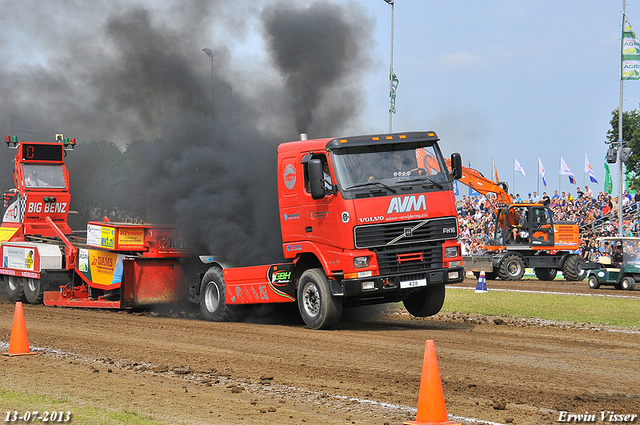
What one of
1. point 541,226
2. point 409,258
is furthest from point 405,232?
point 541,226

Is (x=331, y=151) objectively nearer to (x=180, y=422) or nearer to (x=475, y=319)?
(x=475, y=319)

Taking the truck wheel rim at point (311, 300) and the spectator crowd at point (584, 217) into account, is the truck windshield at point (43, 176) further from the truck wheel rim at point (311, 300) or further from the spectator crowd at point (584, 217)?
the spectator crowd at point (584, 217)

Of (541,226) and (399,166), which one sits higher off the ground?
(399,166)

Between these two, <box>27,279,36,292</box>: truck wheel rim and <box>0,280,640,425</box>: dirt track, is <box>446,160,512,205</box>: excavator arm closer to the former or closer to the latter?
<box>0,280,640,425</box>: dirt track

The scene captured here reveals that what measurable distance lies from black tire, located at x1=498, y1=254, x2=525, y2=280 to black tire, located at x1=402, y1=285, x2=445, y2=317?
17.5 metres

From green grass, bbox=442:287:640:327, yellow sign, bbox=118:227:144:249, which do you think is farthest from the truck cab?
green grass, bbox=442:287:640:327

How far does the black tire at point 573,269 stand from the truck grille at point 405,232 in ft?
65.9

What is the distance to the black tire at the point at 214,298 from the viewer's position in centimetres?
1383

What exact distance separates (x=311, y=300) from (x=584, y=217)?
2824cm

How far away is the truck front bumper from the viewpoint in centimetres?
1123

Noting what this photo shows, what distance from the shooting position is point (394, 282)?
11.4 m

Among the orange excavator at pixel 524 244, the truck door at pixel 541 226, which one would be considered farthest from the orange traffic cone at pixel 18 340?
the truck door at pixel 541 226

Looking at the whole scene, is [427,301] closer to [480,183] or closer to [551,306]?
[551,306]

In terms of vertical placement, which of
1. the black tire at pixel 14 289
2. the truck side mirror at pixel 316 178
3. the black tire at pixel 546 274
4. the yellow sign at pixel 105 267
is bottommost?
the black tire at pixel 546 274
